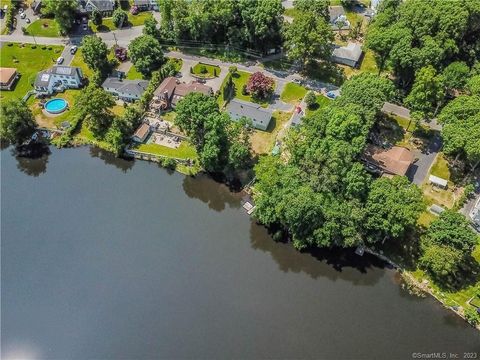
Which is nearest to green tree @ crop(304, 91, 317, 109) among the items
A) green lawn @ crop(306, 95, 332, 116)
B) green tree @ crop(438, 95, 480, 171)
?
green lawn @ crop(306, 95, 332, 116)

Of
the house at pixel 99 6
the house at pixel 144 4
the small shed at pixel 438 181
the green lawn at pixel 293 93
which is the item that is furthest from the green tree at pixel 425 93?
the house at pixel 99 6

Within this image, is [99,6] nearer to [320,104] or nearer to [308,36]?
[308,36]

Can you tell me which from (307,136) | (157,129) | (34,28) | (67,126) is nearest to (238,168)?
(307,136)

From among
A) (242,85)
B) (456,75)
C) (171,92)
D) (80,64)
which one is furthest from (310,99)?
(80,64)

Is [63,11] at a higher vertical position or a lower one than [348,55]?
lower

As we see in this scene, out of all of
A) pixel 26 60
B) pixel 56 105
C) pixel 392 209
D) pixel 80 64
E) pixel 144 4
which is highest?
pixel 144 4
